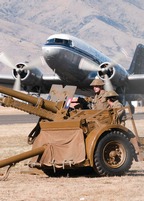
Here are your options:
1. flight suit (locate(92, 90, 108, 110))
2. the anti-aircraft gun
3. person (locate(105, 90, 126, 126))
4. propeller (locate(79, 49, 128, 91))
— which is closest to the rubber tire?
the anti-aircraft gun

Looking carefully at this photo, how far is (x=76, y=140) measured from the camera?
48.0 feet

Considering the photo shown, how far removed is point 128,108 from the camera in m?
14.9

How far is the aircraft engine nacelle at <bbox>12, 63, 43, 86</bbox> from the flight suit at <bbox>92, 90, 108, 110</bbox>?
31686mm

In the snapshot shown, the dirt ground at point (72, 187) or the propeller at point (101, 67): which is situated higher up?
the propeller at point (101, 67)

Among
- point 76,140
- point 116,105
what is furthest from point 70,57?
point 76,140

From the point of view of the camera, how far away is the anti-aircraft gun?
14430 millimetres

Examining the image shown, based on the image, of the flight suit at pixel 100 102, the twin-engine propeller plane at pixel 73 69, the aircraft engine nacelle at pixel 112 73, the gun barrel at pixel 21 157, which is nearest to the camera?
the gun barrel at pixel 21 157

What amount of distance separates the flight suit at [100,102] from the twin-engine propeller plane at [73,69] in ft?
87.6

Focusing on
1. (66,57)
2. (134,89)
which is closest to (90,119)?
(66,57)

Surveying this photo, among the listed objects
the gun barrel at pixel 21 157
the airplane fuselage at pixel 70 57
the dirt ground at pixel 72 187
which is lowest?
the dirt ground at pixel 72 187

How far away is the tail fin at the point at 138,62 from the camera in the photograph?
186 feet

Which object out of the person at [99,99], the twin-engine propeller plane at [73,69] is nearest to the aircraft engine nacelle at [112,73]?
the twin-engine propeller plane at [73,69]

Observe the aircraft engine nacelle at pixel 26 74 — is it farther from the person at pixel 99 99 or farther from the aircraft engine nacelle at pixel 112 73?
the person at pixel 99 99

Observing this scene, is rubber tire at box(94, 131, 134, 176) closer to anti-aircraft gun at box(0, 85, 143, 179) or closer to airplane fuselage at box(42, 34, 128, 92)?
anti-aircraft gun at box(0, 85, 143, 179)
